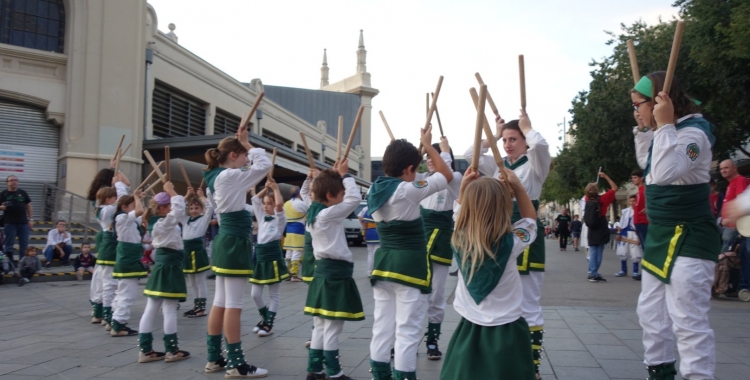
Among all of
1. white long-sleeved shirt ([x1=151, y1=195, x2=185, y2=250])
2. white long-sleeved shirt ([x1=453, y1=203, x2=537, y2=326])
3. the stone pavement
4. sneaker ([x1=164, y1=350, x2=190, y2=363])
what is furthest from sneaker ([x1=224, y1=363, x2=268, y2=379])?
white long-sleeved shirt ([x1=453, y1=203, x2=537, y2=326])

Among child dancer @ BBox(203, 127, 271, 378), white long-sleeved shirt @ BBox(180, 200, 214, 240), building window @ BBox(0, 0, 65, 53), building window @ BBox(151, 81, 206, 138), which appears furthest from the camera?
building window @ BBox(151, 81, 206, 138)

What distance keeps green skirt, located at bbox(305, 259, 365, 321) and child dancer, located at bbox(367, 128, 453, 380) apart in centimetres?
40

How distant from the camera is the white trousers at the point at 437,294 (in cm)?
557

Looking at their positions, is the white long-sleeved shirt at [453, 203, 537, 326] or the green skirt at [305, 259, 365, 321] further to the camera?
the green skirt at [305, 259, 365, 321]

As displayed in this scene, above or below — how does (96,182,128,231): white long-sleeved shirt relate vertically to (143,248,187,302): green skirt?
above

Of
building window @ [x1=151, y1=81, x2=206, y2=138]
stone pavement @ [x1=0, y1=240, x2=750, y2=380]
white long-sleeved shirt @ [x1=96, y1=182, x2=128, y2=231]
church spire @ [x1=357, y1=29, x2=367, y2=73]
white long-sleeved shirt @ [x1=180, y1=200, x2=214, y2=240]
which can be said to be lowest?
stone pavement @ [x1=0, y1=240, x2=750, y2=380]

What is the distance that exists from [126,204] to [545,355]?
5.13m

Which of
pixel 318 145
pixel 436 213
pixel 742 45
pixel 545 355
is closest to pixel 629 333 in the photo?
pixel 545 355

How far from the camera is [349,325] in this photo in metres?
7.60

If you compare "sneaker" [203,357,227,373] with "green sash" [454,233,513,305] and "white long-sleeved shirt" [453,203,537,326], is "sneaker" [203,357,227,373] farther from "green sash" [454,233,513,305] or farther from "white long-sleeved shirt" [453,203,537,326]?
"green sash" [454,233,513,305]

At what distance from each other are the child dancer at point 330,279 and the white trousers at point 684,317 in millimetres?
2193

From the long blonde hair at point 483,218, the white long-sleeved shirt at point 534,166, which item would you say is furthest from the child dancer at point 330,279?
the long blonde hair at point 483,218

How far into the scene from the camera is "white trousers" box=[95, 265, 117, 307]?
7672 millimetres

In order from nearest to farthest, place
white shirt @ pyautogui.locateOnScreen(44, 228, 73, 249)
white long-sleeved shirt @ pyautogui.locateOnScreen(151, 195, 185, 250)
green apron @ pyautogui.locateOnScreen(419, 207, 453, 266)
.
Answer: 1. green apron @ pyautogui.locateOnScreen(419, 207, 453, 266)
2. white long-sleeved shirt @ pyautogui.locateOnScreen(151, 195, 185, 250)
3. white shirt @ pyautogui.locateOnScreen(44, 228, 73, 249)
